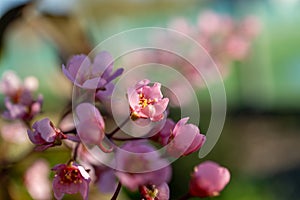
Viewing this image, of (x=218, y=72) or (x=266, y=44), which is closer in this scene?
(x=218, y=72)

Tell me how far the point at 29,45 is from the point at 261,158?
1571 millimetres

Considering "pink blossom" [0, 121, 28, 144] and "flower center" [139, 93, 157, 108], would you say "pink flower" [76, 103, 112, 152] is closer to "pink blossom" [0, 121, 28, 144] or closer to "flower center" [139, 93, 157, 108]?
"flower center" [139, 93, 157, 108]

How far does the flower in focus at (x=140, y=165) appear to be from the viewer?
0.59 meters

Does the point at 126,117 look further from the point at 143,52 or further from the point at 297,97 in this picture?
the point at 297,97

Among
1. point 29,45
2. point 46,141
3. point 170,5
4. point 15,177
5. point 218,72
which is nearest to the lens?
point 46,141

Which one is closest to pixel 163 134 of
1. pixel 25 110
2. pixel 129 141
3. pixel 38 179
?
pixel 129 141

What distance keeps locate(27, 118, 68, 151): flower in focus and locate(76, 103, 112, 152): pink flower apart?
0.08 feet

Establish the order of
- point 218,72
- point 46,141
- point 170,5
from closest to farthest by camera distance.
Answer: point 46,141 < point 218,72 < point 170,5

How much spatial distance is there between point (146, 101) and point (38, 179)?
510mm

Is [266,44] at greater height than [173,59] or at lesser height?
lesser

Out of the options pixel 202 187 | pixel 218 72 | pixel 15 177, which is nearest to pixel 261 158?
pixel 218 72

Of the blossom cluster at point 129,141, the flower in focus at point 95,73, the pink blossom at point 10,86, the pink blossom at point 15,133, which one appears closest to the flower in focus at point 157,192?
the blossom cluster at point 129,141

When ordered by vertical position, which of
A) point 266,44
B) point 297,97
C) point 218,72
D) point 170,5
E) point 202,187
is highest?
point 202,187

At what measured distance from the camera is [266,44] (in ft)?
14.6
